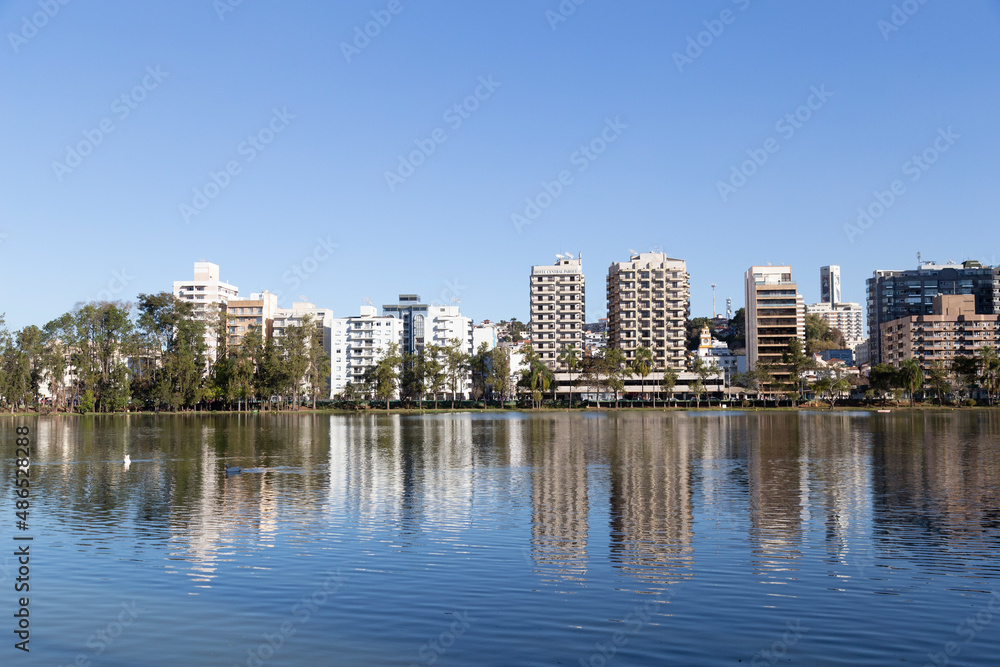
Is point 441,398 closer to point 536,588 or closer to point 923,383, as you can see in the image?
point 923,383

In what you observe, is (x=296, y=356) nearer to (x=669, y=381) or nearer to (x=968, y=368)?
(x=669, y=381)

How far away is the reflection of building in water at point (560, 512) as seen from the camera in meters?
23.0

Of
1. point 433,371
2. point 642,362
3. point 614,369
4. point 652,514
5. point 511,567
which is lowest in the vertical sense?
point 652,514

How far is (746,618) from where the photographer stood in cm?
1747

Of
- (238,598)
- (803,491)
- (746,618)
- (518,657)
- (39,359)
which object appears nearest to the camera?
(518,657)

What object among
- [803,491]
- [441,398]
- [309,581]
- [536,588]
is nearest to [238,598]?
[309,581]

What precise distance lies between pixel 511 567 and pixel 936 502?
Answer: 20318 mm

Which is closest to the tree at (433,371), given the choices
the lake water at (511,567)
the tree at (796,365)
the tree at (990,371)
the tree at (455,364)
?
the tree at (455,364)

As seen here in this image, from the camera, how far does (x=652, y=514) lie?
30.9m

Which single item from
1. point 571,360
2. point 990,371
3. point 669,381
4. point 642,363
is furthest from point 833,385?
point 571,360

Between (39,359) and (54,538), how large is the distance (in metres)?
138

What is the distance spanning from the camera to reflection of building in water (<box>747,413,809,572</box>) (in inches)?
932

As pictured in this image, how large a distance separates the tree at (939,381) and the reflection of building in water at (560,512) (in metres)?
144

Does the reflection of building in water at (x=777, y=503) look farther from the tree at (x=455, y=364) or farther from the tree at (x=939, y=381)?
the tree at (x=939, y=381)
